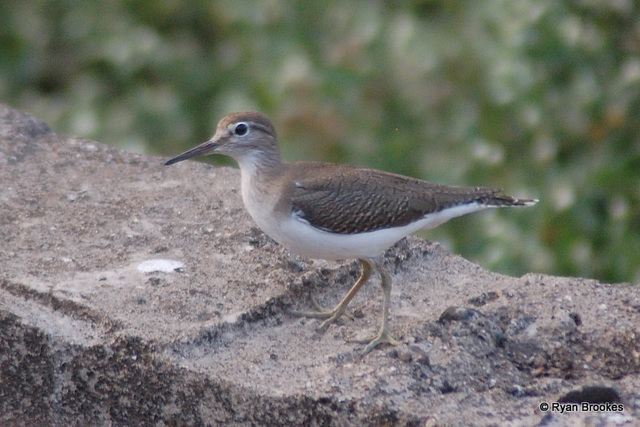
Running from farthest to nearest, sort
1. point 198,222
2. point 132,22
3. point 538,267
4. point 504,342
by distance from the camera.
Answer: point 132,22 < point 538,267 < point 198,222 < point 504,342

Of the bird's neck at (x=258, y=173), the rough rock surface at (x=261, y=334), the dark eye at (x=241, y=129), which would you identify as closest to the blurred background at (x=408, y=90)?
the rough rock surface at (x=261, y=334)

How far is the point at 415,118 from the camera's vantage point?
9.15 meters

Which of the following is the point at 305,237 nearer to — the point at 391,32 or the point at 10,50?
the point at 391,32

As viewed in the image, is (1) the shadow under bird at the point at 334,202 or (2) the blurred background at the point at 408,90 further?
(2) the blurred background at the point at 408,90

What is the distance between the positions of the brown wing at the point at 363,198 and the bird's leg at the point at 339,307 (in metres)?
0.28

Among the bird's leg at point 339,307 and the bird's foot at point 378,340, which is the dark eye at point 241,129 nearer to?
the bird's leg at point 339,307

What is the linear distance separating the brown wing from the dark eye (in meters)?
0.35

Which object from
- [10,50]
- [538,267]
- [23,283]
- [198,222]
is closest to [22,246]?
[23,283]

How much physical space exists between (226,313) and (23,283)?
1.06 meters

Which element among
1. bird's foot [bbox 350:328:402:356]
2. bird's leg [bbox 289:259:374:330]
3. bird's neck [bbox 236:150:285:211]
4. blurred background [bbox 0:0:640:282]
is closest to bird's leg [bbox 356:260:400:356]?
bird's foot [bbox 350:328:402:356]

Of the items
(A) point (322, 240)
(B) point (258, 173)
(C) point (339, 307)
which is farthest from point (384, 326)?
(B) point (258, 173)

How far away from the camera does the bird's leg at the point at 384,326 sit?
519 cm

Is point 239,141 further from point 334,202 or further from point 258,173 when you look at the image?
point 334,202

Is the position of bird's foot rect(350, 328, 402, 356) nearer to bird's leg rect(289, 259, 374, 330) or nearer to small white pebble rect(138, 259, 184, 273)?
bird's leg rect(289, 259, 374, 330)
